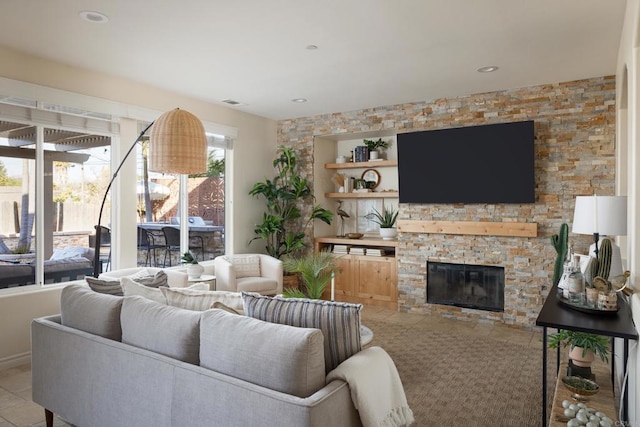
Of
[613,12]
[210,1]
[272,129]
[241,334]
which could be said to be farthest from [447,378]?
[272,129]

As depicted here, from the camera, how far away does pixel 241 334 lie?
1.78 meters

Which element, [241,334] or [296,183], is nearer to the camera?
[241,334]

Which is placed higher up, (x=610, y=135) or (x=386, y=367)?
(x=610, y=135)

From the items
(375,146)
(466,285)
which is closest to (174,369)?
(466,285)

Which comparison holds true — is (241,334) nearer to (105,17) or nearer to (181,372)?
(181,372)

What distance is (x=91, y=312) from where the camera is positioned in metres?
2.38

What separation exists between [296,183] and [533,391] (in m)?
4.00

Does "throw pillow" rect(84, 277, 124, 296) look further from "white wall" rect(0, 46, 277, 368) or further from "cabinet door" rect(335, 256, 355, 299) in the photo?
"cabinet door" rect(335, 256, 355, 299)

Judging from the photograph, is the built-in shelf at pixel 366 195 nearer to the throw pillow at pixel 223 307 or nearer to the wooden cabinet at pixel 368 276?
the wooden cabinet at pixel 368 276

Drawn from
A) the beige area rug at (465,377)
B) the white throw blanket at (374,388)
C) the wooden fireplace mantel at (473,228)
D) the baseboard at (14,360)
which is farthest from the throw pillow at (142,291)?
the wooden fireplace mantel at (473,228)

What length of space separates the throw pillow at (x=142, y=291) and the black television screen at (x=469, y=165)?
375cm

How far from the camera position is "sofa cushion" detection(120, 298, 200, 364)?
1.98 metres

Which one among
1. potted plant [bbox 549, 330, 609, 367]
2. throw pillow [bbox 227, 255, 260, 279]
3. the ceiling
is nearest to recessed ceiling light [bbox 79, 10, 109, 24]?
the ceiling

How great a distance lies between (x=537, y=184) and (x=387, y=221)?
6.52 ft
